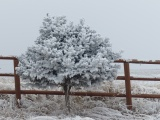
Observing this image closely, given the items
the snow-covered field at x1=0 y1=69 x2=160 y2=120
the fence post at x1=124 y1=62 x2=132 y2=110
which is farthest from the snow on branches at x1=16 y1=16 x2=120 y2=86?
the fence post at x1=124 y1=62 x2=132 y2=110

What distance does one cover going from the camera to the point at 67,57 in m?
6.43

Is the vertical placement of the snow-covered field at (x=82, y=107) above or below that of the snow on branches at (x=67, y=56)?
below

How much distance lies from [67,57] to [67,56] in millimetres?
20

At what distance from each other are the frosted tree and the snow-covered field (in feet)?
1.57

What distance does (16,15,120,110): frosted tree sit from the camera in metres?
6.33

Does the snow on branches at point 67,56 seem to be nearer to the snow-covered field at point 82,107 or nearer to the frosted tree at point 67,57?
the frosted tree at point 67,57

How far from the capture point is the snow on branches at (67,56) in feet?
20.8

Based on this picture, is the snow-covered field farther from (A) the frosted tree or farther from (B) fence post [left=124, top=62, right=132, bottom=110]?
(A) the frosted tree

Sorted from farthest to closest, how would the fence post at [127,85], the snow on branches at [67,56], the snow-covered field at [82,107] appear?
the fence post at [127,85] < the snow-covered field at [82,107] < the snow on branches at [67,56]

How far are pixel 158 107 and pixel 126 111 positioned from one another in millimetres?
783

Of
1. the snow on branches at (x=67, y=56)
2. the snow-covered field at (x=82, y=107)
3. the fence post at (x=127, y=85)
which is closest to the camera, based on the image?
the snow on branches at (x=67, y=56)

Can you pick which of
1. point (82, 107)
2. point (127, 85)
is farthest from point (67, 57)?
point (127, 85)

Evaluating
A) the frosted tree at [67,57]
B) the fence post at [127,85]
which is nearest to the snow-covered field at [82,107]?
the fence post at [127,85]

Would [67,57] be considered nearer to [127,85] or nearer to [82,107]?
[82,107]
